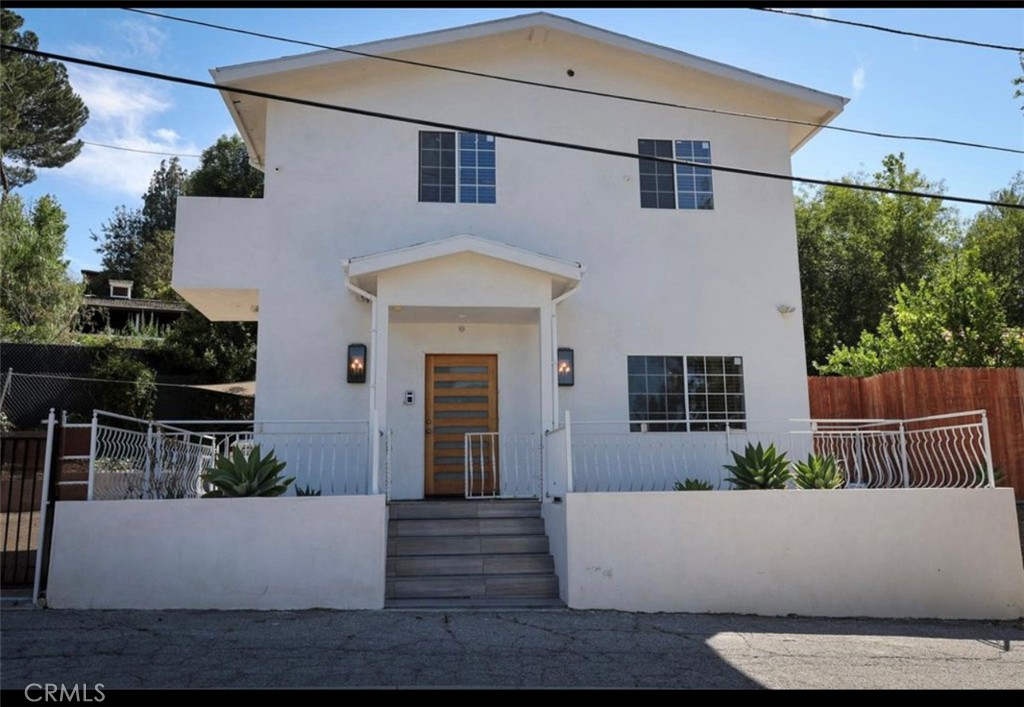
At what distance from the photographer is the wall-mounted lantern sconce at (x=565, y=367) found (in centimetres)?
1112

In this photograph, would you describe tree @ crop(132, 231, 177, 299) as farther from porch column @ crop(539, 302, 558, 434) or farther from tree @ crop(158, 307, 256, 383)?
porch column @ crop(539, 302, 558, 434)

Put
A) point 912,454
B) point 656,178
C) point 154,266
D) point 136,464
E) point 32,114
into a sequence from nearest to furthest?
1. point 136,464
2. point 912,454
3. point 656,178
4. point 32,114
5. point 154,266

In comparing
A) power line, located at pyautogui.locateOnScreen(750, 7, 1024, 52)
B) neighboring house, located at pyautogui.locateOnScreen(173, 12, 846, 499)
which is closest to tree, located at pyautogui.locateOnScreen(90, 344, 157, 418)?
neighboring house, located at pyautogui.locateOnScreen(173, 12, 846, 499)

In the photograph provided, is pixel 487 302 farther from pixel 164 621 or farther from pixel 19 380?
pixel 19 380

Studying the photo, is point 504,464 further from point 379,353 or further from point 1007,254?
point 1007,254

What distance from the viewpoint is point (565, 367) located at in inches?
439

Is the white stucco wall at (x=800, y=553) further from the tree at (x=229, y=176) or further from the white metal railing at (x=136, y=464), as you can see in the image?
the tree at (x=229, y=176)

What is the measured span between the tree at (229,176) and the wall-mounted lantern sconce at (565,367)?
20.9m

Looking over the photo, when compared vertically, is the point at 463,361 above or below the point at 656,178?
below

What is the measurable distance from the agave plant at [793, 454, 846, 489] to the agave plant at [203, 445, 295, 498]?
598 cm

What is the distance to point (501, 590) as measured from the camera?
884 centimetres

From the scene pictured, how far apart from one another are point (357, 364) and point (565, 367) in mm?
2902

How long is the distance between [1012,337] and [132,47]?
16.3m

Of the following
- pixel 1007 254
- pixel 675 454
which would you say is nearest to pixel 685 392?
pixel 675 454
